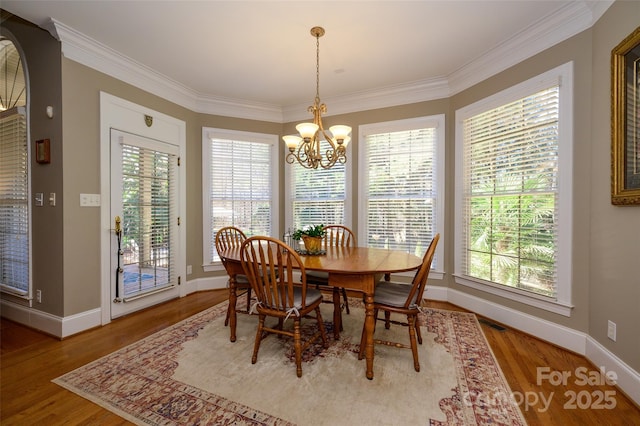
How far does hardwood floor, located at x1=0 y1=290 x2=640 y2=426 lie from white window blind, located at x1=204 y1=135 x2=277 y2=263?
151 cm

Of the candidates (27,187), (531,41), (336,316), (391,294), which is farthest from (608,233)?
(27,187)

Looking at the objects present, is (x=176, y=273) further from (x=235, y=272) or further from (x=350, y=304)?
(x=350, y=304)

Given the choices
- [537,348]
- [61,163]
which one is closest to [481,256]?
[537,348]

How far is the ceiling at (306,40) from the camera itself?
2.17m

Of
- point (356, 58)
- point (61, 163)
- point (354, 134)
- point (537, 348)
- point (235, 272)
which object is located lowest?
point (537, 348)

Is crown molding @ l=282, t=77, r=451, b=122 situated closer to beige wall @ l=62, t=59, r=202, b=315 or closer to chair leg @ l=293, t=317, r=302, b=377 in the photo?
beige wall @ l=62, t=59, r=202, b=315

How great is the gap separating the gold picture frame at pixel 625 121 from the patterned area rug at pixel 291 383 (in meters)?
1.46

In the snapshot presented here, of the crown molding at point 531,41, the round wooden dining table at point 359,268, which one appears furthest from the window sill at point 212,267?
the crown molding at point 531,41

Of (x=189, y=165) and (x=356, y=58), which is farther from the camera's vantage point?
(x=189, y=165)

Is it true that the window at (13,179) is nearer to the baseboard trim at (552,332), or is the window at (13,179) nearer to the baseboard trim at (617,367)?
the baseboard trim at (552,332)

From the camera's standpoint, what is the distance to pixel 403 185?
3609mm

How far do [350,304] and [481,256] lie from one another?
1.56 metres

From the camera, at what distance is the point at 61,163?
247 cm

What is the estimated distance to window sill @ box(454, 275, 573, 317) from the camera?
7.52 feet
